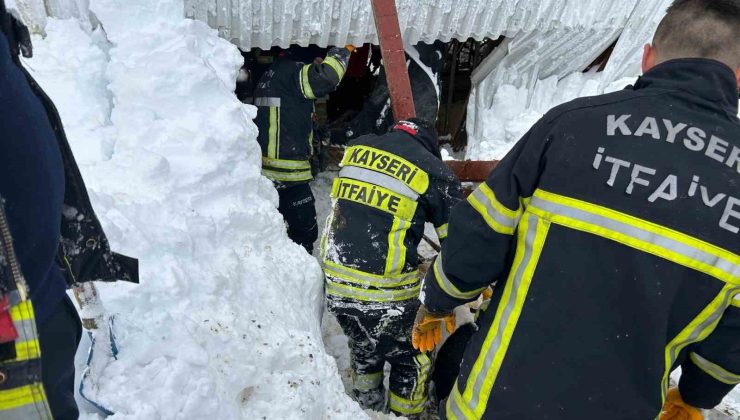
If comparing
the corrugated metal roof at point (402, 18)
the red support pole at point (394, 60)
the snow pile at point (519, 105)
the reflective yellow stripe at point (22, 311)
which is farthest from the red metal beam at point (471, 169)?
the reflective yellow stripe at point (22, 311)

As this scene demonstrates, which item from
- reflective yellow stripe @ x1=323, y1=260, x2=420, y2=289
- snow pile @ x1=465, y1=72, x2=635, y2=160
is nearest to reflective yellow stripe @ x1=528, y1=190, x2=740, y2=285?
reflective yellow stripe @ x1=323, y1=260, x2=420, y2=289

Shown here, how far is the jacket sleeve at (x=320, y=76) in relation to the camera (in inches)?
149

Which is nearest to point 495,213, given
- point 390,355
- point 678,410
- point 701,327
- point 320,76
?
point 701,327

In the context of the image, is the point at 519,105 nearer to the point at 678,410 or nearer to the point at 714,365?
the point at 678,410

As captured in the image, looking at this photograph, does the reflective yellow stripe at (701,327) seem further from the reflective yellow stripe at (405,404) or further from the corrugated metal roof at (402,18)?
the corrugated metal roof at (402,18)

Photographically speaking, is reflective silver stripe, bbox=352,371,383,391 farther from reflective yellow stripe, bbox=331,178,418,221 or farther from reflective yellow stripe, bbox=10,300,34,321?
reflective yellow stripe, bbox=10,300,34,321

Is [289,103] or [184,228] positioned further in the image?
[289,103]

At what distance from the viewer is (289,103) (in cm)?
393

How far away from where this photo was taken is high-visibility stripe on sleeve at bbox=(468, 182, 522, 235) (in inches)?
58.2

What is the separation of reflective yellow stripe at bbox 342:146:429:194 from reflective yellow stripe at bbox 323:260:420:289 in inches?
19.7

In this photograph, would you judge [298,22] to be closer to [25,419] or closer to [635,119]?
[635,119]

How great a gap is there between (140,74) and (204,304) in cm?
137

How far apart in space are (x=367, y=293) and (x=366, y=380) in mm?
677

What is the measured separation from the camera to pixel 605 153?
1298 millimetres
